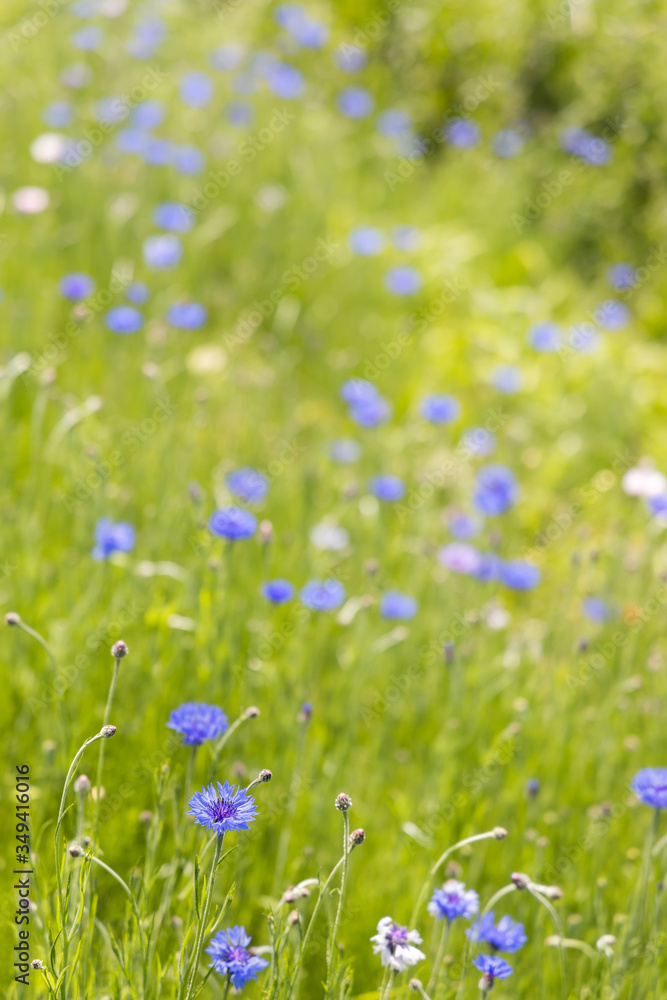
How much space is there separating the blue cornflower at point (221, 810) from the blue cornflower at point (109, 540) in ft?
2.87

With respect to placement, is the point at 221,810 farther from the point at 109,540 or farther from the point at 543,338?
the point at 543,338

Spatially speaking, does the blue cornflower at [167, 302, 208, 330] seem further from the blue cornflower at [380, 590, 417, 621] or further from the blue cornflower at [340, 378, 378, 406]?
the blue cornflower at [380, 590, 417, 621]

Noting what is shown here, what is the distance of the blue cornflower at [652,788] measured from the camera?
1516 mm

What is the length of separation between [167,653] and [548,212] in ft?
13.3

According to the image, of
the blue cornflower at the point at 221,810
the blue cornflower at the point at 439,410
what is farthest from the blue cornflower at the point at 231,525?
the blue cornflower at the point at 439,410

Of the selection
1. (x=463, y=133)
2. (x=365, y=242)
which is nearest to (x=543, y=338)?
(x=365, y=242)

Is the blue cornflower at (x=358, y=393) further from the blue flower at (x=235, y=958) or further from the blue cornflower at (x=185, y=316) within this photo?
the blue flower at (x=235, y=958)

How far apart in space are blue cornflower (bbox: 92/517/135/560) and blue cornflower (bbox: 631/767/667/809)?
1.09 meters

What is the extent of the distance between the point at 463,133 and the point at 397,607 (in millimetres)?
3722

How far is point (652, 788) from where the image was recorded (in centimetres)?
153

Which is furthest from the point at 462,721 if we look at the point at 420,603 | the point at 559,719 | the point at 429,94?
the point at 429,94

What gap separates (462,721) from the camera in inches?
83.3

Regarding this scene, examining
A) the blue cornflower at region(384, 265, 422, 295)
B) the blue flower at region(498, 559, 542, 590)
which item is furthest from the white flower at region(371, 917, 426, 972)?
the blue cornflower at region(384, 265, 422, 295)

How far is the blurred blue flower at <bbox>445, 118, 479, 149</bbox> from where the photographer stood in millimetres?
5107
